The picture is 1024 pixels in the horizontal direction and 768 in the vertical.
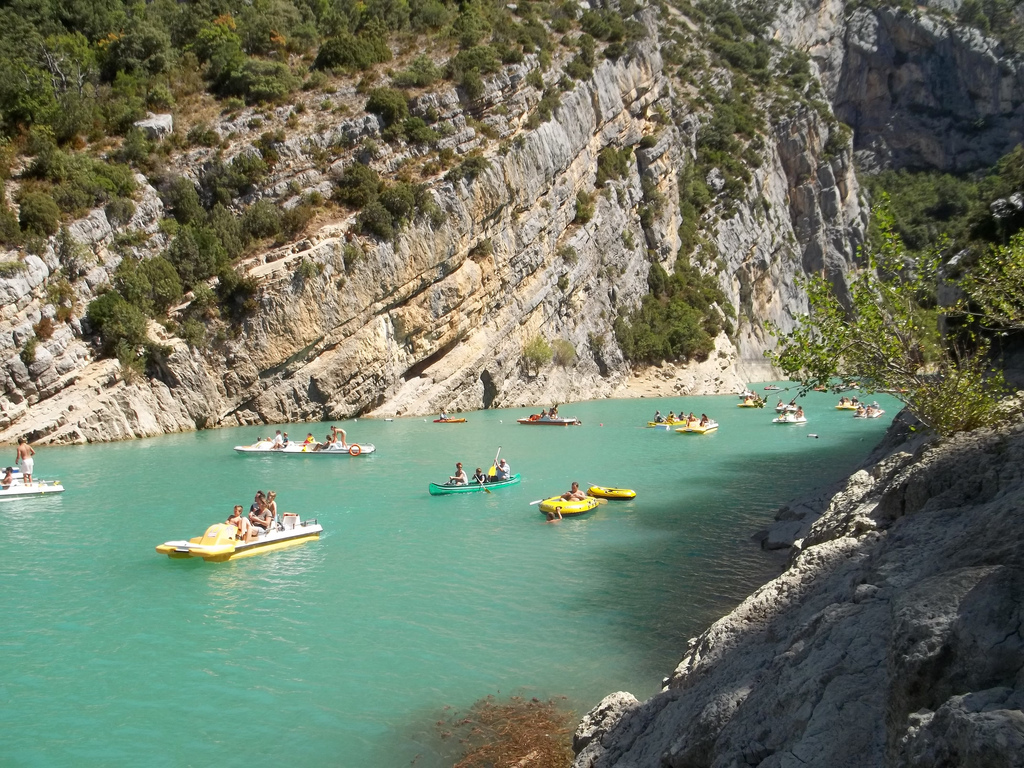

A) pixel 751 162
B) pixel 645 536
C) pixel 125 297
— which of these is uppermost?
pixel 751 162

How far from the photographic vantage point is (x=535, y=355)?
55.7 meters

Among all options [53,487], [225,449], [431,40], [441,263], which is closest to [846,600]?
[53,487]

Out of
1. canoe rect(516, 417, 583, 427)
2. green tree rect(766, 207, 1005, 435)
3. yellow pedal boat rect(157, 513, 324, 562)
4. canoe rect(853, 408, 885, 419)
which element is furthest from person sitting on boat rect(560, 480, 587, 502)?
canoe rect(853, 408, 885, 419)

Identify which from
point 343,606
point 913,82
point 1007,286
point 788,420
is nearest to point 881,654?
point 1007,286

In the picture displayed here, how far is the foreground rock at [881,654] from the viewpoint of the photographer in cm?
465

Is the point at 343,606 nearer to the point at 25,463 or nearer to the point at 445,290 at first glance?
the point at 25,463

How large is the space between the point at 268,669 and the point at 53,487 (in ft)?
53.9

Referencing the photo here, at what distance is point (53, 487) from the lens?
2427cm

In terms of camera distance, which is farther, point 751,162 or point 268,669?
point 751,162

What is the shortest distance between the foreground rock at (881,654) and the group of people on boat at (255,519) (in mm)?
11402

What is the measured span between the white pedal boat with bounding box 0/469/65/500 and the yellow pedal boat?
30.4 ft

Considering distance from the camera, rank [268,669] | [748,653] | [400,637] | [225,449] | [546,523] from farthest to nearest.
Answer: [225,449]
[546,523]
[400,637]
[268,669]
[748,653]

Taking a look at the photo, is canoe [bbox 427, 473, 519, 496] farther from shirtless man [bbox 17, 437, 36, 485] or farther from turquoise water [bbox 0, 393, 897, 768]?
shirtless man [bbox 17, 437, 36, 485]

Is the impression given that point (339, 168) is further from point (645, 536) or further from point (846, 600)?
point (846, 600)
